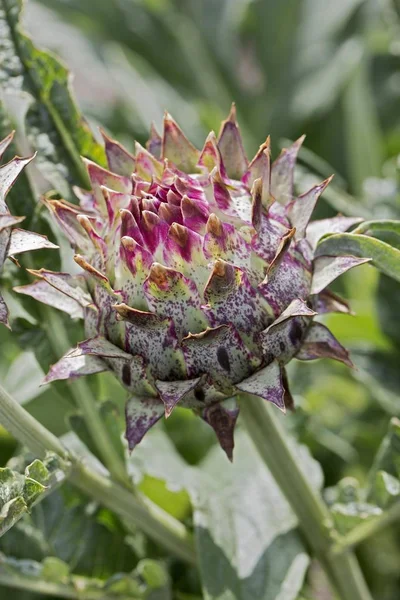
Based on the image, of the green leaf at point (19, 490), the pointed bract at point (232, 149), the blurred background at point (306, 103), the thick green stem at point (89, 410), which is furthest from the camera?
the blurred background at point (306, 103)

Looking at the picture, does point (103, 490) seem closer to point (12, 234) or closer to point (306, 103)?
point (12, 234)

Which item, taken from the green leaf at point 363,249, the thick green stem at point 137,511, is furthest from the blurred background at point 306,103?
the green leaf at point 363,249

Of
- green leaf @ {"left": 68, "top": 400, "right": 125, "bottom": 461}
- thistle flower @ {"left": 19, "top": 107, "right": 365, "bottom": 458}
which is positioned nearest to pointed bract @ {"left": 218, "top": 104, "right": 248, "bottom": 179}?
thistle flower @ {"left": 19, "top": 107, "right": 365, "bottom": 458}

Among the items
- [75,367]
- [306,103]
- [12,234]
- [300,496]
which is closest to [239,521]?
[300,496]

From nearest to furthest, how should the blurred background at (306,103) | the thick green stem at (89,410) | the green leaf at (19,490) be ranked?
the green leaf at (19,490), the thick green stem at (89,410), the blurred background at (306,103)

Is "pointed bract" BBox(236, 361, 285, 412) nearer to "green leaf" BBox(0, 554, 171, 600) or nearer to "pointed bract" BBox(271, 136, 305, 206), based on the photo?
"pointed bract" BBox(271, 136, 305, 206)

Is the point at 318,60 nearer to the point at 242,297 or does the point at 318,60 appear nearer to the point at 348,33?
the point at 348,33

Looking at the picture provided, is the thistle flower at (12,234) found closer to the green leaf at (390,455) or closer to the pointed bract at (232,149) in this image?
the pointed bract at (232,149)
